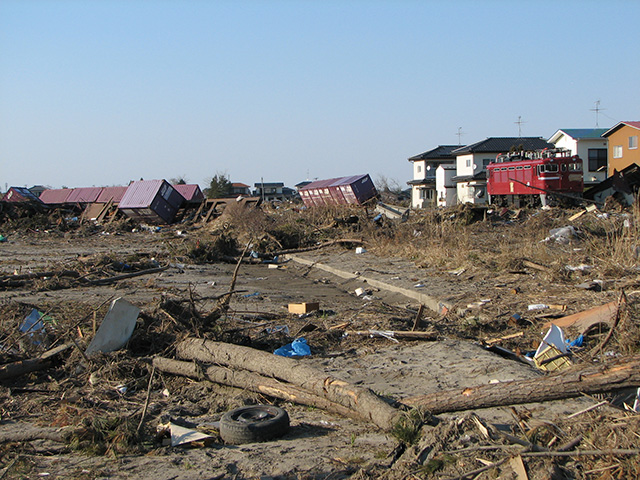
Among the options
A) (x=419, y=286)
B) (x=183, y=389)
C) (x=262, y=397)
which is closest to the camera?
(x=262, y=397)

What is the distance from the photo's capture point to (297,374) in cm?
474

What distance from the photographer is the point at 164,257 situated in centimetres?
1652

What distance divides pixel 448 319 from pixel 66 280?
8.03 meters

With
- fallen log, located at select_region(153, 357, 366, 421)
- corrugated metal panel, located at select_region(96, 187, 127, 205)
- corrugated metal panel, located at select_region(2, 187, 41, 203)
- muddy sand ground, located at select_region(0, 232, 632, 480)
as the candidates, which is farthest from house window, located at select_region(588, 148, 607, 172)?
fallen log, located at select_region(153, 357, 366, 421)

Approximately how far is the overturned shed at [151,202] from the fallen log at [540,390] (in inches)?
1083

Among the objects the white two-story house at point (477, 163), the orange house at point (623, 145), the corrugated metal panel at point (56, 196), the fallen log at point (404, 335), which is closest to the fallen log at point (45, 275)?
the fallen log at point (404, 335)

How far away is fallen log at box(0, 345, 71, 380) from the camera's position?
550 cm

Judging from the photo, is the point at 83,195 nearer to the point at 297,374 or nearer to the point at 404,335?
the point at 404,335

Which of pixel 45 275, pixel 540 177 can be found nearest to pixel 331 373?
pixel 45 275

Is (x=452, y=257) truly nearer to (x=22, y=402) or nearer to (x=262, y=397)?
(x=262, y=397)

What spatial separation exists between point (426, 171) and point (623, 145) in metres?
18.6

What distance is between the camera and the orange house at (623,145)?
3278 centimetres

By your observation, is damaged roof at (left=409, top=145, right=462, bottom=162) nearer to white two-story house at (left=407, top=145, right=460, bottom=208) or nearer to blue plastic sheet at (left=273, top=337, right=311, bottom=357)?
white two-story house at (left=407, top=145, right=460, bottom=208)

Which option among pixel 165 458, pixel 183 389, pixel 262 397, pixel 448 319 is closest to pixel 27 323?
pixel 183 389
